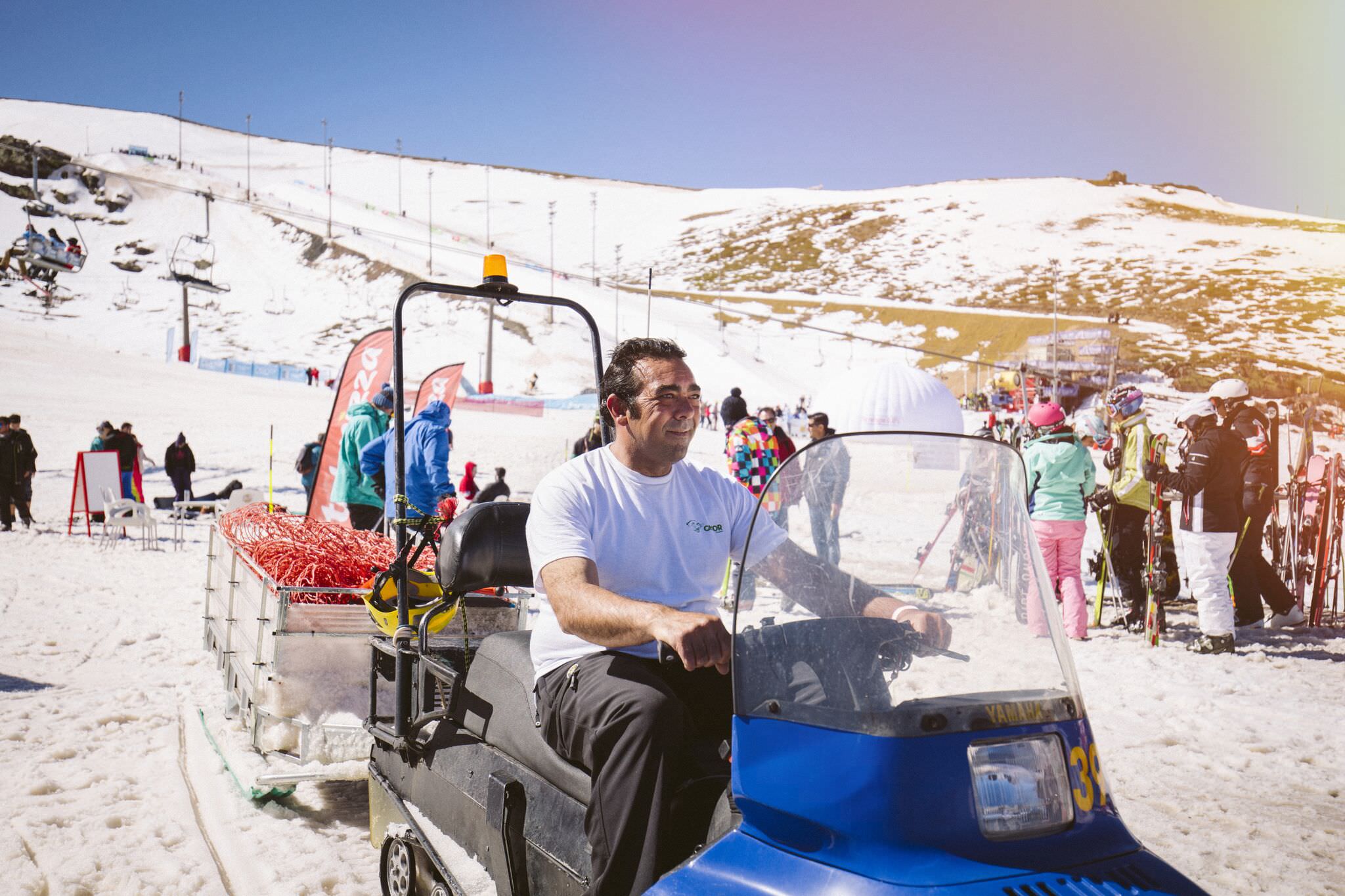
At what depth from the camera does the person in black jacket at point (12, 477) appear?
14.5 metres

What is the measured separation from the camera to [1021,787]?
5.93 feet

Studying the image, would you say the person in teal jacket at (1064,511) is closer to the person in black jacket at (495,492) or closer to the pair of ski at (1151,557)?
the pair of ski at (1151,557)

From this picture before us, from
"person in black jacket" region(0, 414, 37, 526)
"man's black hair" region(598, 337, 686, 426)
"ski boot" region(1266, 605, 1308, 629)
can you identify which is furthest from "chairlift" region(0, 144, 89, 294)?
"man's black hair" region(598, 337, 686, 426)

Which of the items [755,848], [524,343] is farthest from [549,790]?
[524,343]

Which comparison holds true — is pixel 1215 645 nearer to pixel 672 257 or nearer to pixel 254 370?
pixel 254 370

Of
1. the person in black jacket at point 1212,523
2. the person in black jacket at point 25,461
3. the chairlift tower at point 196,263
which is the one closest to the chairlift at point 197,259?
the chairlift tower at point 196,263

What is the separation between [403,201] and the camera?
15075 cm

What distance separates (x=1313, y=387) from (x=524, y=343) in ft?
161

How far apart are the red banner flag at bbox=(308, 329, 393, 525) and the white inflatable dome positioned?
34.4 feet

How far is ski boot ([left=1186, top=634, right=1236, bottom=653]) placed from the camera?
7.47 m

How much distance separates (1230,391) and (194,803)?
7.94 meters

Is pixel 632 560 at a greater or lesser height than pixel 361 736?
greater

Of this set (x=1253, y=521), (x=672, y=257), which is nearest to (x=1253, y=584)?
(x=1253, y=521)

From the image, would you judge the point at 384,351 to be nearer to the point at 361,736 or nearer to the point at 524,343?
the point at 361,736
